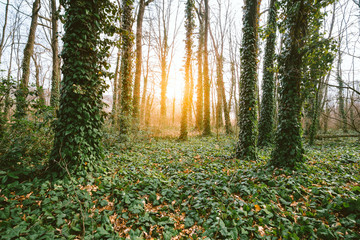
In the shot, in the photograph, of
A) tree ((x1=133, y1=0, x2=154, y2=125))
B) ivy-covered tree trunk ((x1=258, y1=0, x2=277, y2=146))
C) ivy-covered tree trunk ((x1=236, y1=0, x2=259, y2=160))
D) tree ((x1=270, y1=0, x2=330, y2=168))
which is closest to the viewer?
tree ((x1=270, y1=0, x2=330, y2=168))

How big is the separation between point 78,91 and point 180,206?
3.30m

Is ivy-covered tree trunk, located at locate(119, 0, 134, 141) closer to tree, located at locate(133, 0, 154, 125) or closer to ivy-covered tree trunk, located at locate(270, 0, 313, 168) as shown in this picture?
tree, located at locate(133, 0, 154, 125)

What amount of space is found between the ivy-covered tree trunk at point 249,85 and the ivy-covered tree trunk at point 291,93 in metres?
1.13

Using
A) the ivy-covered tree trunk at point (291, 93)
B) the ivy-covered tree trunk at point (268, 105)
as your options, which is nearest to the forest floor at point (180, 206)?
the ivy-covered tree trunk at point (291, 93)

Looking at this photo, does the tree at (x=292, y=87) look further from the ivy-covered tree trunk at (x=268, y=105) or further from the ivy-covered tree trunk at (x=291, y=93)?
the ivy-covered tree trunk at (x=268, y=105)

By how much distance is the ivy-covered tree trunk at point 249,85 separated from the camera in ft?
18.6

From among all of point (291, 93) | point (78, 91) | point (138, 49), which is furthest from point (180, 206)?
A: point (138, 49)

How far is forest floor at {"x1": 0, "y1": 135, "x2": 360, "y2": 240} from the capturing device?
7.72 feet

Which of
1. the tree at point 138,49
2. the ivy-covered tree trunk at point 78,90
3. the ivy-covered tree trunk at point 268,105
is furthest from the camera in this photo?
the tree at point 138,49

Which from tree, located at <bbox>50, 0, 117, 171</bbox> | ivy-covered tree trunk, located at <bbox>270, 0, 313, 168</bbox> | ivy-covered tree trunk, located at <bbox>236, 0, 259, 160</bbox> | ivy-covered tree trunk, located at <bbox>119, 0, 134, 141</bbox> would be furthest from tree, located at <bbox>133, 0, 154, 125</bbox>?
ivy-covered tree trunk, located at <bbox>270, 0, 313, 168</bbox>

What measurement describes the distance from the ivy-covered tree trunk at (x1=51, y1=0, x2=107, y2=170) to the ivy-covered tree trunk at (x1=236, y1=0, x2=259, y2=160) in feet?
15.9

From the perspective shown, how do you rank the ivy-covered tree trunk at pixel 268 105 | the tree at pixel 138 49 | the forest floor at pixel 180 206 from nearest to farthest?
the forest floor at pixel 180 206
the ivy-covered tree trunk at pixel 268 105
the tree at pixel 138 49

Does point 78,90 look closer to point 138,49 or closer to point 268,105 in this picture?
point 138,49

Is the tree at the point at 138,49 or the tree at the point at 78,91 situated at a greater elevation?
the tree at the point at 138,49
